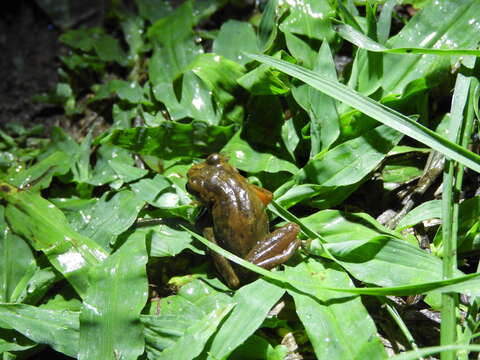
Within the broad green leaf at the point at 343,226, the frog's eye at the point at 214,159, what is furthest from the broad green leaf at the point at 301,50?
the broad green leaf at the point at 343,226

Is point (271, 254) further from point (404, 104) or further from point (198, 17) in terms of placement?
point (198, 17)

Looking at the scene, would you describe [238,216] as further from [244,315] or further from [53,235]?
[53,235]

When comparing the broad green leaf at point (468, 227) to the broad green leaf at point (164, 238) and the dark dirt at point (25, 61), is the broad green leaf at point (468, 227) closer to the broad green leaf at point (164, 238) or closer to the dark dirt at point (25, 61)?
the broad green leaf at point (164, 238)

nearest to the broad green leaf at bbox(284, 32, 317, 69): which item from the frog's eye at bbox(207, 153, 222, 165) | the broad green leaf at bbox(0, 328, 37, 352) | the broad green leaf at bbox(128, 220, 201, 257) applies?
the frog's eye at bbox(207, 153, 222, 165)

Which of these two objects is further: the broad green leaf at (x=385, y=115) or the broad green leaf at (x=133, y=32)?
the broad green leaf at (x=133, y=32)

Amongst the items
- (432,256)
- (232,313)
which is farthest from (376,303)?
(232,313)

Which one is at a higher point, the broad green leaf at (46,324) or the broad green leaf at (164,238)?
the broad green leaf at (164,238)
